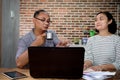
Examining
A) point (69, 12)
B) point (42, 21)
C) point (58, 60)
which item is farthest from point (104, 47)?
point (69, 12)

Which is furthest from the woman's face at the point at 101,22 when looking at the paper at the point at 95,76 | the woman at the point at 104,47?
the paper at the point at 95,76

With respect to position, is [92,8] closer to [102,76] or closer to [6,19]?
[6,19]

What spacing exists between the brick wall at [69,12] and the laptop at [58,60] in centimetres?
362

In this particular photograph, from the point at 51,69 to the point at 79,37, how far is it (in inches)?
144

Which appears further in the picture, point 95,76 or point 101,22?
point 101,22

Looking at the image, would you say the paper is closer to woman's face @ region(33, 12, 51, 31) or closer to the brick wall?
woman's face @ region(33, 12, 51, 31)

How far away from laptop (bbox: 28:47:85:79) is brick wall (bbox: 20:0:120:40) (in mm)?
3617

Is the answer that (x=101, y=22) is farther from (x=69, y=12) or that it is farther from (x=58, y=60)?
(x=69, y=12)

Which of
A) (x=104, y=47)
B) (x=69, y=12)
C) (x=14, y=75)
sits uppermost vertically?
(x=69, y=12)

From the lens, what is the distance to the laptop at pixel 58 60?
1.43 metres

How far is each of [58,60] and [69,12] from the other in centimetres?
374

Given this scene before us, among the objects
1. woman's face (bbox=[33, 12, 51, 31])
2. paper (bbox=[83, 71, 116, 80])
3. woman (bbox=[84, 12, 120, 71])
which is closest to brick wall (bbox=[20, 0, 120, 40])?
woman (bbox=[84, 12, 120, 71])

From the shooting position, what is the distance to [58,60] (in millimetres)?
1436

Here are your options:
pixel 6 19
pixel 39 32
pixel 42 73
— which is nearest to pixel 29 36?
pixel 39 32
